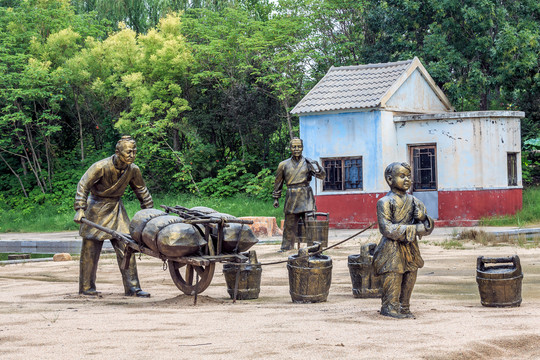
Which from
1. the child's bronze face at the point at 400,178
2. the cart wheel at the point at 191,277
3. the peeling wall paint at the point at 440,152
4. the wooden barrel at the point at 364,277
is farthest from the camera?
the peeling wall paint at the point at 440,152

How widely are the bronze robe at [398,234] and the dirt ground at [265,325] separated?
1.56 feet

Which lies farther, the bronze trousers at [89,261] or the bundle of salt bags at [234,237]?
the bronze trousers at [89,261]

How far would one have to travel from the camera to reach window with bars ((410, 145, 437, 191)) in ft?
67.4

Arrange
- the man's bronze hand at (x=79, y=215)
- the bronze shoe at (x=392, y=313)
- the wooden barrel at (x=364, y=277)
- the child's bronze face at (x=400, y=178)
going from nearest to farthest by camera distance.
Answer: the bronze shoe at (x=392, y=313), the child's bronze face at (x=400, y=178), the wooden barrel at (x=364, y=277), the man's bronze hand at (x=79, y=215)

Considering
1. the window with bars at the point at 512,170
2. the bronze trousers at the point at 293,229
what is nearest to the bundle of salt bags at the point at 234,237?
the bronze trousers at the point at 293,229

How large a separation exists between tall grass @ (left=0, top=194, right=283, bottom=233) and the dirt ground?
13345mm

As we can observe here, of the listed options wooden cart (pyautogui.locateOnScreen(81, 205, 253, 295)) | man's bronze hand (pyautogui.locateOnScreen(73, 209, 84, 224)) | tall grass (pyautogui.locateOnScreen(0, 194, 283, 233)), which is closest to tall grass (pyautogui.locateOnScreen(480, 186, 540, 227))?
tall grass (pyautogui.locateOnScreen(0, 194, 283, 233))

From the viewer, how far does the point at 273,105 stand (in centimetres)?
2717

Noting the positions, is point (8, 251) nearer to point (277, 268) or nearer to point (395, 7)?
point (277, 268)

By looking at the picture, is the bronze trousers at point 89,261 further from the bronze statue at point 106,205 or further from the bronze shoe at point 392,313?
the bronze shoe at point 392,313

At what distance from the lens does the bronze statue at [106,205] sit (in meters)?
8.96

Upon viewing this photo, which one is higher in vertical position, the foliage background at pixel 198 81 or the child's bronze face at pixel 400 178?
the foliage background at pixel 198 81

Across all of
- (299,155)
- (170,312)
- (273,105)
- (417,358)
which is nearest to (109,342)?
(170,312)

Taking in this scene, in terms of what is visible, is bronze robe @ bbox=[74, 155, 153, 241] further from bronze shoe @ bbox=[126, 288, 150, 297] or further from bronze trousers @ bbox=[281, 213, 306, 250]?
bronze trousers @ bbox=[281, 213, 306, 250]
